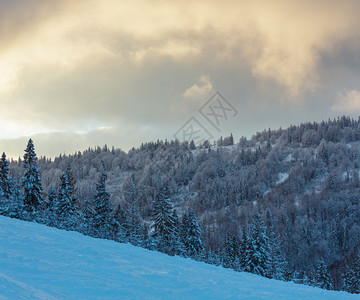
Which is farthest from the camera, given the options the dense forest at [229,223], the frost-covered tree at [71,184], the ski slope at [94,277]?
the frost-covered tree at [71,184]

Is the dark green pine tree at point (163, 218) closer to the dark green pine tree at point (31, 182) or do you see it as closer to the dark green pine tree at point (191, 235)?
the dark green pine tree at point (191, 235)

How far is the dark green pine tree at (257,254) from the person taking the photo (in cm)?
4200

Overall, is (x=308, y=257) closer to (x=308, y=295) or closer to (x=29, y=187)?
(x=29, y=187)

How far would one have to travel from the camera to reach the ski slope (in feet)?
28.5

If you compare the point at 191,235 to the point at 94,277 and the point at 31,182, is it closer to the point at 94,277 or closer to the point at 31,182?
the point at 31,182

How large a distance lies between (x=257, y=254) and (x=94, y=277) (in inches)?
1426

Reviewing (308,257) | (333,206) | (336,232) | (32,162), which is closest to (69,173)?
(32,162)

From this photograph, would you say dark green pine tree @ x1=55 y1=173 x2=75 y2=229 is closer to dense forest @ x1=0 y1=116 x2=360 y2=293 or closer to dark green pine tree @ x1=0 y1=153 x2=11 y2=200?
dense forest @ x1=0 y1=116 x2=360 y2=293

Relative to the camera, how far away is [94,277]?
34.1 feet

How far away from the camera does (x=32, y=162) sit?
137ft

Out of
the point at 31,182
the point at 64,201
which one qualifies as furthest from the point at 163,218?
the point at 31,182

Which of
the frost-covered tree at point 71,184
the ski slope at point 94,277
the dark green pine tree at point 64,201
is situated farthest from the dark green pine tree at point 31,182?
the ski slope at point 94,277

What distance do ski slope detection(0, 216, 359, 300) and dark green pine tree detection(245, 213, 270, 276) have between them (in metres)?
30.6

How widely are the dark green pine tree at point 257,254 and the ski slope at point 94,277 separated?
30609 mm
